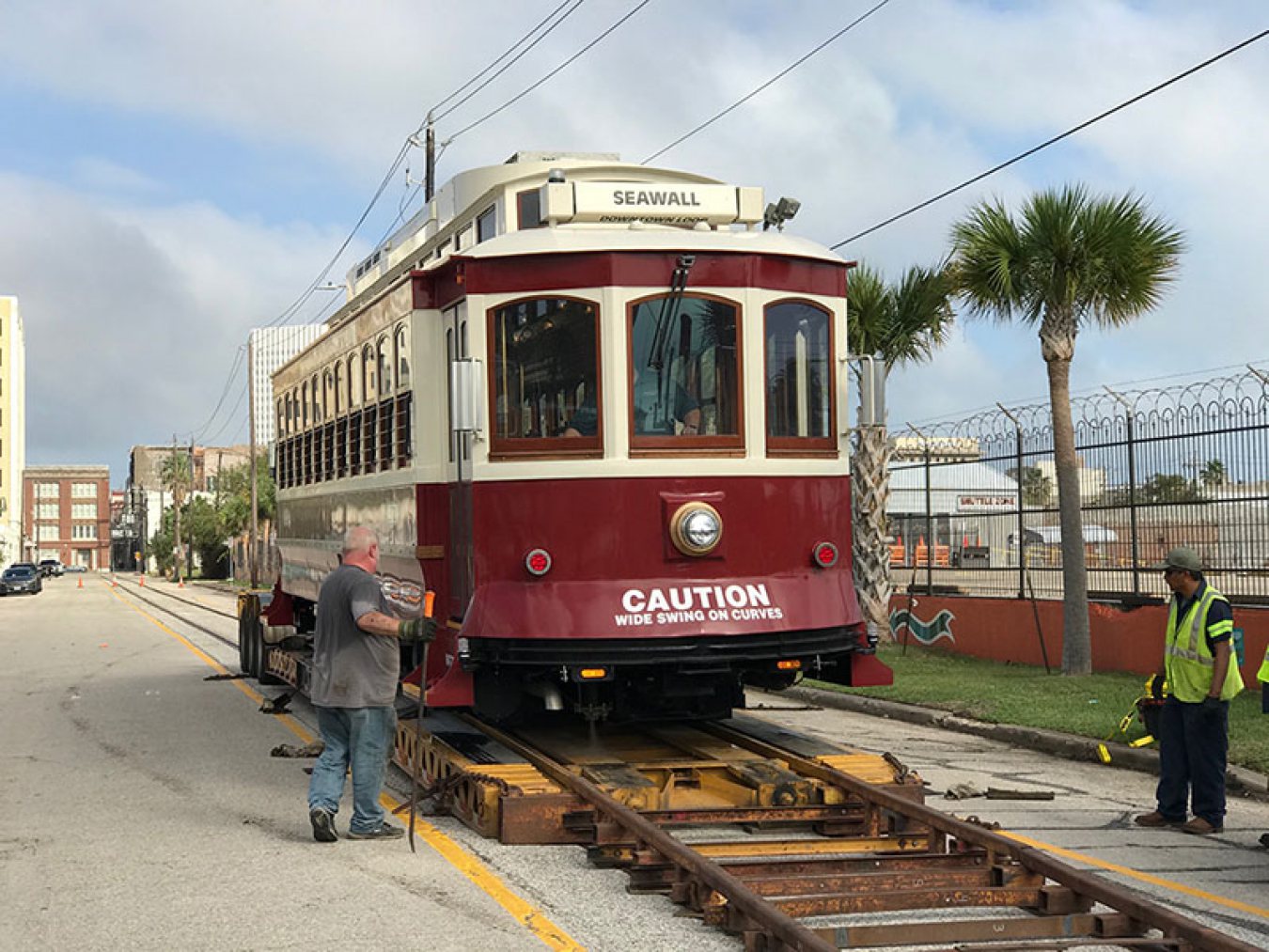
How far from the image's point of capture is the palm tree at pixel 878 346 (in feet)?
68.6

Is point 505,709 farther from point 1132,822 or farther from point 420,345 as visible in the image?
point 1132,822

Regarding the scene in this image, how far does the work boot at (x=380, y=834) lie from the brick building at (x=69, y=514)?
175704mm

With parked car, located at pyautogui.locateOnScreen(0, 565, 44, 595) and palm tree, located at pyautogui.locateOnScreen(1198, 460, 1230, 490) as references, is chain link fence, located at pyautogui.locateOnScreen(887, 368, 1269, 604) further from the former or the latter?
parked car, located at pyautogui.locateOnScreen(0, 565, 44, 595)

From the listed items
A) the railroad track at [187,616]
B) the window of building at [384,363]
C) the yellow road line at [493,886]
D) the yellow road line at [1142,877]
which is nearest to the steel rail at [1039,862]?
the yellow road line at [1142,877]

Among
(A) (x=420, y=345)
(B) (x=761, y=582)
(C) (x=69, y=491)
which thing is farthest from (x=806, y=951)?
(C) (x=69, y=491)

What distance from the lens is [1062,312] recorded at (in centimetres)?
1698

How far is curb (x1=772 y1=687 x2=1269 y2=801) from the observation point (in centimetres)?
1056

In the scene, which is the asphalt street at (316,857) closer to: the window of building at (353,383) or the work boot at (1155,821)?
the work boot at (1155,821)

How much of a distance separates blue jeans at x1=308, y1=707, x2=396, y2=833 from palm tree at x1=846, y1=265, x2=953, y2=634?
1262 centimetres

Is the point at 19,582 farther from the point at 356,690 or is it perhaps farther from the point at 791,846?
the point at 791,846

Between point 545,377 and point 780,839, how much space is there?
3342 mm

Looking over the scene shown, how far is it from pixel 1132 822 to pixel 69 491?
180940mm

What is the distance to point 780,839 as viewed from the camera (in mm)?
8430

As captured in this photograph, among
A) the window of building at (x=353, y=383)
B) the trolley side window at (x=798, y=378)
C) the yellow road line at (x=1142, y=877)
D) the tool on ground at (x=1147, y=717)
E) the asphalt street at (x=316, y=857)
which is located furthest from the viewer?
the window of building at (x=353, y=383)
